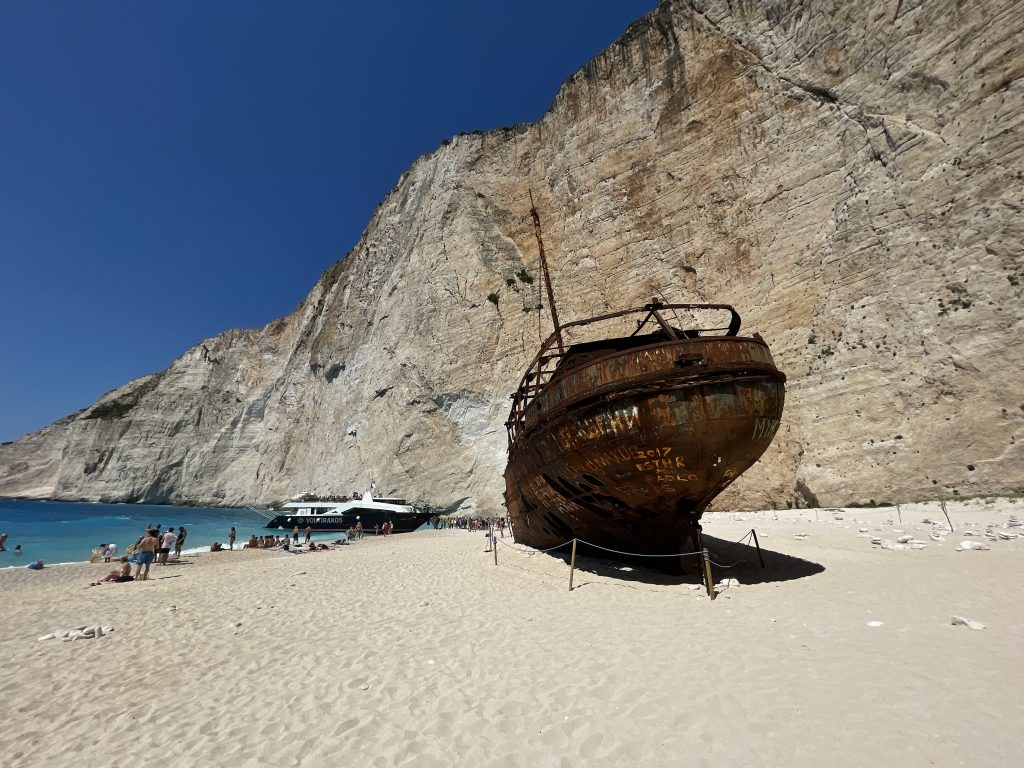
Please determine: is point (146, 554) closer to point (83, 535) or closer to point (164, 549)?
point (164, 549)

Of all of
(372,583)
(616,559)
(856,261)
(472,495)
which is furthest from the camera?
(472,495)

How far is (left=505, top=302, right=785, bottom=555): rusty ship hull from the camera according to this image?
298 inches

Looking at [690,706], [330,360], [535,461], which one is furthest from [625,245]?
[330,360]

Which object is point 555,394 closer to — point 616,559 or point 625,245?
point 616,559

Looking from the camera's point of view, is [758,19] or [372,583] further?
[758,19]

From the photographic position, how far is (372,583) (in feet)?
36.6

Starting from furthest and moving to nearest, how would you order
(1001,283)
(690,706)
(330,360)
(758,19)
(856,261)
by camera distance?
1. (330,360)
2. (758,19)
3. (856,261)
4. (1001,283)
5. (690,706)

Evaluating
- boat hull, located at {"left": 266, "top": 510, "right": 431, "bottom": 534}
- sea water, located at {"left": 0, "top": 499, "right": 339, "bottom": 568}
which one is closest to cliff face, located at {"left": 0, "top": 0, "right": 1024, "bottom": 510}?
boat hull, located at {"left": 266, "top": 510, "right": 431, "bottom": 534}

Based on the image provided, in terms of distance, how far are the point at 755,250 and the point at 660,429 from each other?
22712mm

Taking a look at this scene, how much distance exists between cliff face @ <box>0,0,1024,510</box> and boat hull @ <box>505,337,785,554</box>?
13150 millimetres

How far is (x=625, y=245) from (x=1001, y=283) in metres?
19.6

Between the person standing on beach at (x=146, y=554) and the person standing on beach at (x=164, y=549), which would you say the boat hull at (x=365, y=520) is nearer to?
the person standing on beach at (x=164, y=549)

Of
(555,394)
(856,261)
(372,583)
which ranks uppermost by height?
(856,261)

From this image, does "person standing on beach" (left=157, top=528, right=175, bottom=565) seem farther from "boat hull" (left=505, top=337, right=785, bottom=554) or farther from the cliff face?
the cliff face
